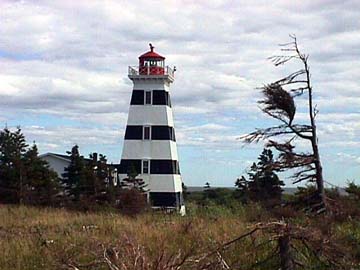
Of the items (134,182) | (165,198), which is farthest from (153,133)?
(134,182)

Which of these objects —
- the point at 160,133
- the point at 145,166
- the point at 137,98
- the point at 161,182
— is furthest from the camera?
the point at 137,98

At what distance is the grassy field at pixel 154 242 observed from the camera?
7.24 meters

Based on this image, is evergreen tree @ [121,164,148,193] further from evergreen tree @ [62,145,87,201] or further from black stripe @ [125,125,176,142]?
evergreen tree @ [62,145,87,201]

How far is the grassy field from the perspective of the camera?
7.24 metres

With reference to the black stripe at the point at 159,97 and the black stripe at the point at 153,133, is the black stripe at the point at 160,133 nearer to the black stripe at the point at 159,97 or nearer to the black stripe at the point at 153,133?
the black stripe at the point at 153,133

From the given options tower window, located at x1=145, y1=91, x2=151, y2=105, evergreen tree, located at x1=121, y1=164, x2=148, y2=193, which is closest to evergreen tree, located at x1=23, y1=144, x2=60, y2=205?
evergreen tree, located at x1=121, y1=164, x2=148, y2=193

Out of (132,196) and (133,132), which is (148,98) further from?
(132,196)

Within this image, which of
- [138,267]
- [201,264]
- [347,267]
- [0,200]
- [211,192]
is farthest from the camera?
[211,192]

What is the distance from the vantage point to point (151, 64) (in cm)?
3812

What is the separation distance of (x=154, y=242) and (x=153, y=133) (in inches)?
1044

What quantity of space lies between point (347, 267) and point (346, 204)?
3.90 metres

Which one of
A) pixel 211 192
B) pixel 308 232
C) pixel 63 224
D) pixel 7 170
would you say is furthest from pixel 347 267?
pixel 211 192

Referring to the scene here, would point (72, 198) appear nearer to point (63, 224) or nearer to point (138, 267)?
point (63, 224)

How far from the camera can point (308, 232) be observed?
6.67 metres
